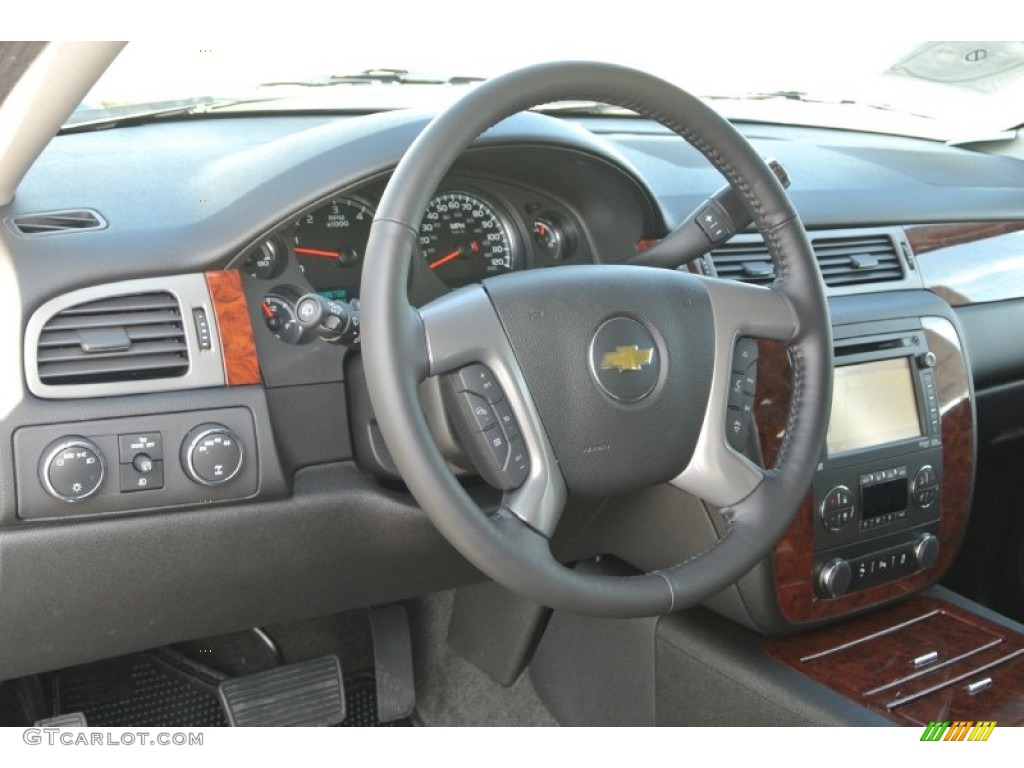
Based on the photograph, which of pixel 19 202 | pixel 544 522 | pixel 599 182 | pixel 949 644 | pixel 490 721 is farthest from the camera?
pixel 490 721

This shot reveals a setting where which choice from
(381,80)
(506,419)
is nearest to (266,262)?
(506,419)

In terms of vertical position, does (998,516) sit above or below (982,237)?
below

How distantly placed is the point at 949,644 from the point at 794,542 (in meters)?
0.32

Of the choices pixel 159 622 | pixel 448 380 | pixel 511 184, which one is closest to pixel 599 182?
pixel 511 184

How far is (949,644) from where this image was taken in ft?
5.74

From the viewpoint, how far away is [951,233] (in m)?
2.24

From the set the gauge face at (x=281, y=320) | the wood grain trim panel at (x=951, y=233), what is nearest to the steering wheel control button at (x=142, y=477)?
the gauge face at (x=281, y=320)

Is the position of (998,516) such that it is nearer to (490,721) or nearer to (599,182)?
(490,721)

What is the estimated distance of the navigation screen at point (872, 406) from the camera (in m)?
1.78

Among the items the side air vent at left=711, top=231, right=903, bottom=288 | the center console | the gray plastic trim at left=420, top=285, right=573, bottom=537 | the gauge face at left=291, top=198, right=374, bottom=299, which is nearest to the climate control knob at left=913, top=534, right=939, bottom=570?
the center console

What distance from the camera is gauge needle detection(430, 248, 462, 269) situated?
1671mm

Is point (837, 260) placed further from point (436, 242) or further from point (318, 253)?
point (318, 253)

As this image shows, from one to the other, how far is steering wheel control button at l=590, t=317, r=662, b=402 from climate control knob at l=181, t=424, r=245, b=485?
0.52 metres

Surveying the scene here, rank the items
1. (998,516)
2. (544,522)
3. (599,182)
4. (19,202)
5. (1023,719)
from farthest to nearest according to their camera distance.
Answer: (998,516)
(599,182)
(1023,719)
(19,202)
(544,522)
